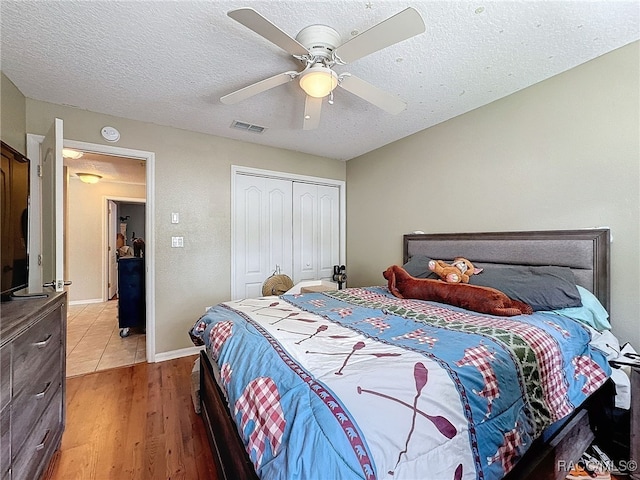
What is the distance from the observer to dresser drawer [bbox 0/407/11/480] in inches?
39.9

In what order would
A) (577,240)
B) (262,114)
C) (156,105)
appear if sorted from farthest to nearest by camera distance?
1. (262,114)
2. (156,105)
3. (577,240)

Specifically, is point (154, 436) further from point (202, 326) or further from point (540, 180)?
point (540, 180)

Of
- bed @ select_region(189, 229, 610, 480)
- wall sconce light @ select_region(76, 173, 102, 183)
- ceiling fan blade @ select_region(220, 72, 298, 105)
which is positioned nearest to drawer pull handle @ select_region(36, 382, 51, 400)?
bed @ select_region(189, 229, 610, 480)

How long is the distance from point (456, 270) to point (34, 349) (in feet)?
8.45

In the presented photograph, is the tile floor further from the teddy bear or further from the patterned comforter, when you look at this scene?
the teddy bear

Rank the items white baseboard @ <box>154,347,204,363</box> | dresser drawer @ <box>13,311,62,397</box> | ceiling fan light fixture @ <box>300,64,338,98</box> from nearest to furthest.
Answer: dresser drawer @ <box>13,311,62,397</box> < ceiling fan light fixture @ <box>300,64,338,98</box> < white baseboard @ <box>154,347,204,363</box>

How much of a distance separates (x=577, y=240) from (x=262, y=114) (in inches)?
108

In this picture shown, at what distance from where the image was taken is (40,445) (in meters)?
1.37

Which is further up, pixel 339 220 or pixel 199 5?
pixel 199 5

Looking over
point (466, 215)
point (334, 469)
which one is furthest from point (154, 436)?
point (466, 215)

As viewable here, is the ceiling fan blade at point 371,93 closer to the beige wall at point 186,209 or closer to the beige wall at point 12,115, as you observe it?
the beige wall at point 186,209

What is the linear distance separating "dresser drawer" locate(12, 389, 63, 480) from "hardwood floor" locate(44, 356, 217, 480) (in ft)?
0.53


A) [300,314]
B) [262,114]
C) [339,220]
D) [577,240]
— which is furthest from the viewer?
[339,220]

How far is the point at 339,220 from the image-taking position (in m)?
4.34
